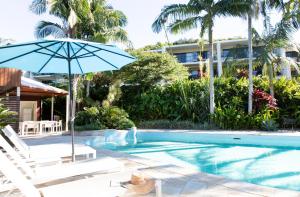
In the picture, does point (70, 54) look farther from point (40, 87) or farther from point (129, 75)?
point (129, 75)

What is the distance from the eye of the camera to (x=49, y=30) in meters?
17.9

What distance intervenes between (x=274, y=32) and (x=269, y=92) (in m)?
3.12

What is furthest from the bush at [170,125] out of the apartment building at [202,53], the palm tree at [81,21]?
the apartment building at [202,53]

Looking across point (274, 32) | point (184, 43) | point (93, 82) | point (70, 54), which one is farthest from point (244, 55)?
point (184, 43)

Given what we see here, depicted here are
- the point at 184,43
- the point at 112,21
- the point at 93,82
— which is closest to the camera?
the point at 112,21

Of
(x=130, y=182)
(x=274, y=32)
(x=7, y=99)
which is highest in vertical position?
(x=274, y=32)

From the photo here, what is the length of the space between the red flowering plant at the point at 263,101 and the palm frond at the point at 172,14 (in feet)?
17.0

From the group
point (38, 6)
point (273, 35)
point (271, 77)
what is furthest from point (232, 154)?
point (38, 6)

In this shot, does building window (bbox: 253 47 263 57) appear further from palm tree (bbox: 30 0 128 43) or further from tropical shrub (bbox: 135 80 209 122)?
palm tree (bbox: 30 0 128 43)

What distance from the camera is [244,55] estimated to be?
56.3 feet

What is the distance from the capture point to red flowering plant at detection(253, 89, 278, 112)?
15.8 m

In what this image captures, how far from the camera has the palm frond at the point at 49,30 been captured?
58.6ft

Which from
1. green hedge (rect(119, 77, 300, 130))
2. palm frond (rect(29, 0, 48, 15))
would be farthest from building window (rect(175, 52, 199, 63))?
palm frond (rect(29, 0, 48, 15))

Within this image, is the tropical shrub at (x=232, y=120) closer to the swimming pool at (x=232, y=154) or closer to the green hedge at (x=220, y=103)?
the green hedge at (x=220, y=103)
